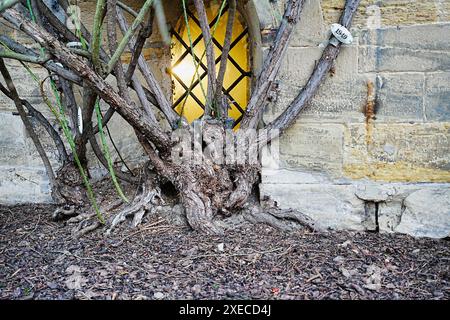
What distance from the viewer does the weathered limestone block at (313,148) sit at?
2.85 metres

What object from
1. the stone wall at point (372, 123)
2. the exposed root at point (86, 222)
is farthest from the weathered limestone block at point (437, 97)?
the exposed root at point (86, 222)

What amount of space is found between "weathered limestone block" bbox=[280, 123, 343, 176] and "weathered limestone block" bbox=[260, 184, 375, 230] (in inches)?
4.1

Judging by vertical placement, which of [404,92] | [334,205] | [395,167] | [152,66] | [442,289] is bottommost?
[442,289]

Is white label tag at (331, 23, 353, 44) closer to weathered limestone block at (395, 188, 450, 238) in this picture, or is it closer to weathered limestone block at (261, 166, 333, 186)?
weathered limestone block at (261, 166, 333, 186)

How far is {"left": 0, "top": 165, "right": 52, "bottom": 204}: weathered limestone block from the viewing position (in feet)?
10.8

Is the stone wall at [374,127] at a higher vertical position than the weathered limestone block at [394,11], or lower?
lower

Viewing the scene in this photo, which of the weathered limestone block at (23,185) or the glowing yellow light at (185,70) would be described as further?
the glowing yellow light at (185,70)

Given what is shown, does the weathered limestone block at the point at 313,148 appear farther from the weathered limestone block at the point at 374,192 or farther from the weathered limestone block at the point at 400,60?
the weathered limestone block at the point at 400,60

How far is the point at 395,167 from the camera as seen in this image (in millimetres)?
2803

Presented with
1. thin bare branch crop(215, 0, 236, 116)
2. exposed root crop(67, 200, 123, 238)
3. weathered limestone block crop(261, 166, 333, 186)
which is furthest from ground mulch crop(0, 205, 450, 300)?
thin bare branch crop(215, 0, 236, 116)
